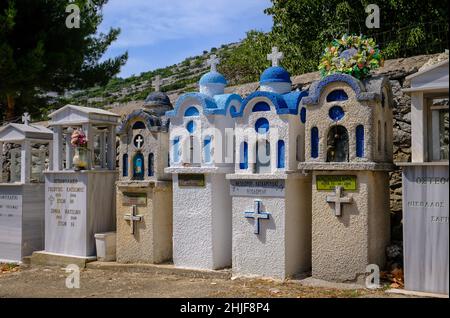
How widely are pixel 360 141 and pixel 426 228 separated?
4.67ft

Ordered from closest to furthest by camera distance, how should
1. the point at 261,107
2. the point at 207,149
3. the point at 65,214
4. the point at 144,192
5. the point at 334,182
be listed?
1. the point at 334,182
2. the point at 261,107
3. the point at 207,149
4. the point at 144,192
5. the point at 65,214

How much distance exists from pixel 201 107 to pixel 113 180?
271cm

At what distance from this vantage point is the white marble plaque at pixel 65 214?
375 inches

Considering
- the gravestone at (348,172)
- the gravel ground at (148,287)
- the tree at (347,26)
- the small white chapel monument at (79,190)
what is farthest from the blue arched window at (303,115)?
the tree at (347,26)

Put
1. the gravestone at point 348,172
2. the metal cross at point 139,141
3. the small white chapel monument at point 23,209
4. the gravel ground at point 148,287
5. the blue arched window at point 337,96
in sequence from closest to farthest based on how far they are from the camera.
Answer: the gravel ground at point 148,287 → the gravestone at point 348,172 → the blue arched window at point 337,96 → the metal cross at point 139,141 → the small white chapel monument at point 23,209

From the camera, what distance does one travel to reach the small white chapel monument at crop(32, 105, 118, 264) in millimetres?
9516

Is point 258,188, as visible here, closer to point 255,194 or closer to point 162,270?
point 255,194

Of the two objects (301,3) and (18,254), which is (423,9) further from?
(18,254)

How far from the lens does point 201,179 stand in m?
8.20

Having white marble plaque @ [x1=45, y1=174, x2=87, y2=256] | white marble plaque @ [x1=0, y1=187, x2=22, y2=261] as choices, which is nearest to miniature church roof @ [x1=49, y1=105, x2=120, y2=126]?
white marble plaque @ [x1=45, y1=174, x2=87, y2=256]

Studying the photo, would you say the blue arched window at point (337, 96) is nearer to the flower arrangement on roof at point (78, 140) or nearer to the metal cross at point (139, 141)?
the metal cross at point (139, 141)

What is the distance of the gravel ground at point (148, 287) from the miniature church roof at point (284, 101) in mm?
2445

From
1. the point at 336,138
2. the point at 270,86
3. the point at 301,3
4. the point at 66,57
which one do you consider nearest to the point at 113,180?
the point at 270,86

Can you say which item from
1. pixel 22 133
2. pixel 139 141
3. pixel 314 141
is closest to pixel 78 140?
pixel 139 141
